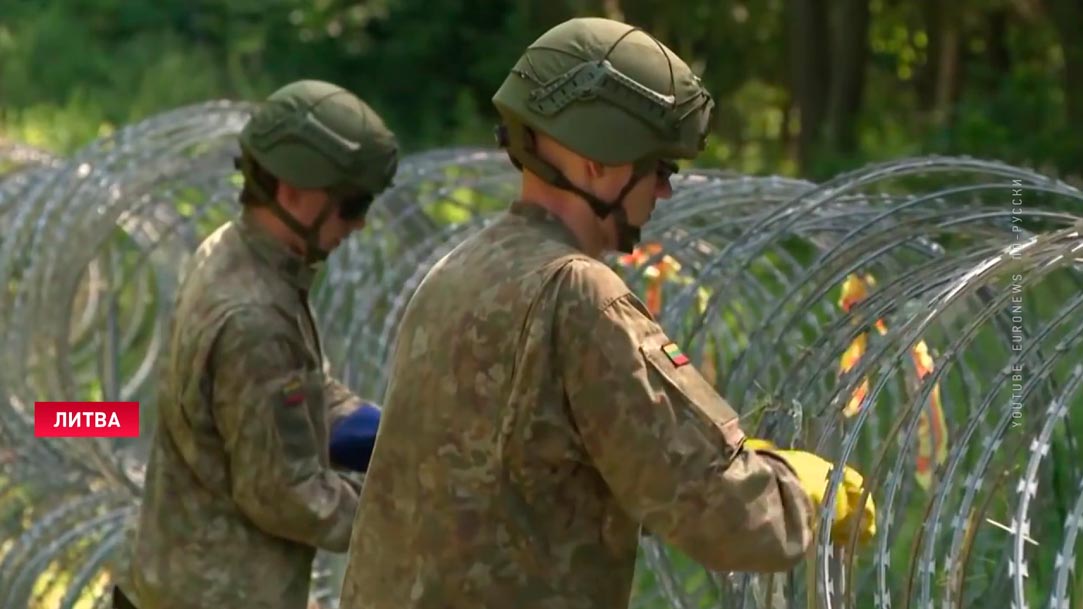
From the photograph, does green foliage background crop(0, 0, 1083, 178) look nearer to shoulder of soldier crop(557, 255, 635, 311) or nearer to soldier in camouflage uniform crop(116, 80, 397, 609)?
soldier in camouflage uniform crop(116, 80, 397, 609)

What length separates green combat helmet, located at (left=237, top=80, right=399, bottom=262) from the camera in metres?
4.80

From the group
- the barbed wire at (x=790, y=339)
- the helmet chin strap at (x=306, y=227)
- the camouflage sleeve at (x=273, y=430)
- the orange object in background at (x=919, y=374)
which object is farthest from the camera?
the orange object in background at (x=919, y=374)

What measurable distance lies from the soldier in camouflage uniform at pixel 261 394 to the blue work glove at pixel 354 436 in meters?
0.02

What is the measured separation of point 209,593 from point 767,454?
1.82 meters

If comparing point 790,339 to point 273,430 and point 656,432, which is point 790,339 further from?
point 656,432

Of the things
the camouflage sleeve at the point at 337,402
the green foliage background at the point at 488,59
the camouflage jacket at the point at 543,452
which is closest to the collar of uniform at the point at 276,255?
the camouflage sleeve at the point at 337,402

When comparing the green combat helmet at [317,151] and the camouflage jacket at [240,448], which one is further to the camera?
the green combat helmet at [317,151]

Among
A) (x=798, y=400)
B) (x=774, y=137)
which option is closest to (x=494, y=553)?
(x=798, y=400)

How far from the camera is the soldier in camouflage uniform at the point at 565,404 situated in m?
3.25

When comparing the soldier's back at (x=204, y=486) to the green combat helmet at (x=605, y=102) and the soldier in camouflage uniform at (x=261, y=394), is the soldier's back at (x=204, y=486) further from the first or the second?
the green combat helmet at (x=605, y=102)

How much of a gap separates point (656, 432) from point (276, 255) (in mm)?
1710

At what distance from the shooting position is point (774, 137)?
84.1 feet

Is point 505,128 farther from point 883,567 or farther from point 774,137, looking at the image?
point 774,137

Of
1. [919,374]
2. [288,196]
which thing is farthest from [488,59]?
[288,196]
